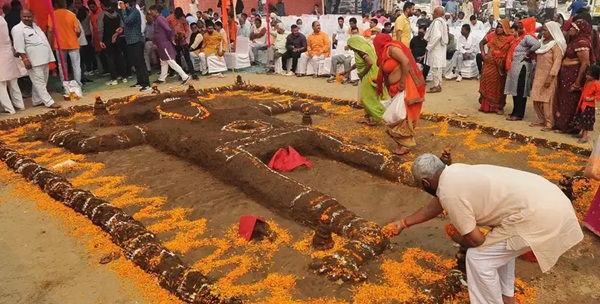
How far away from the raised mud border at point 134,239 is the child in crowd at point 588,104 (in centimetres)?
627

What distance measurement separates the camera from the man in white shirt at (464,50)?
41.3ft

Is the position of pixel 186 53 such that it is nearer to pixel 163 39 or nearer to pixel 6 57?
pixel 163 39

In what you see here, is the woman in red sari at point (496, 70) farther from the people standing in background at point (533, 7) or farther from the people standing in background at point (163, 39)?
the people standing in background at point (533, 7)

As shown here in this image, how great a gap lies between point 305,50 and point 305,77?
87 centimetres

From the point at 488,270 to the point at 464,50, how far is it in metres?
10.5

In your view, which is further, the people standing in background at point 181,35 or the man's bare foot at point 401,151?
the people standing in background at point 181,35

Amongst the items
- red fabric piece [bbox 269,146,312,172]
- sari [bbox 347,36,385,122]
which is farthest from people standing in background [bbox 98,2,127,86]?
red fabric piece [bbox 269,146,312,172]

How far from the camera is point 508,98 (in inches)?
417

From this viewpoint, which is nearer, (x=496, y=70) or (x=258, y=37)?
(x=496, y=70)

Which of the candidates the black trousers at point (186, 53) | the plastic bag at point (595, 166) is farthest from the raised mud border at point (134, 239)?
the black trousers at point (186, 53)

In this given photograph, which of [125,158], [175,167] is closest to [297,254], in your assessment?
[175,167]

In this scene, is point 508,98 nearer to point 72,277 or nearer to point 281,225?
point 281,225

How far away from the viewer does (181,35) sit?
45.1ft

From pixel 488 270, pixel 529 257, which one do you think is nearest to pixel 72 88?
pixel 529 257
